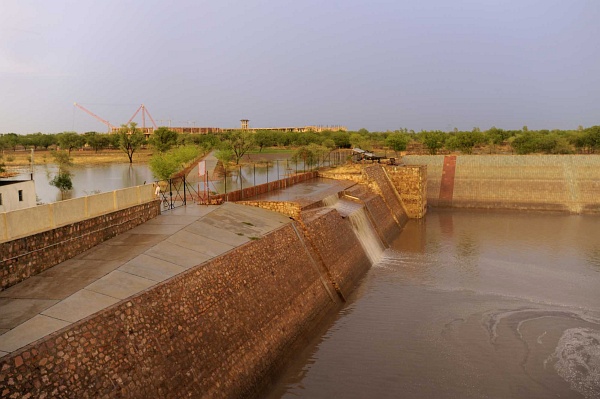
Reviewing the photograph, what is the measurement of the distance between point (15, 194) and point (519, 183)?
34.4 meters

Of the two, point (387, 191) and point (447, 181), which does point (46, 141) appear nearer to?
point (447, 181)

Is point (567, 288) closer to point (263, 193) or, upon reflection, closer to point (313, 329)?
point (313, 329)

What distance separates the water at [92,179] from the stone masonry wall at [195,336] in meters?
19.8

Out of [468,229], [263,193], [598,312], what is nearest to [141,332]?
[598,312]

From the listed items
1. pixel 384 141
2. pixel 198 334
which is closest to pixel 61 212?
pixel 198 334

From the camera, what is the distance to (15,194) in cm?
1252

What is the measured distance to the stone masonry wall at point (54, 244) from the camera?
30.5ft

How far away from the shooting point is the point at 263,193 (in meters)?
25.3

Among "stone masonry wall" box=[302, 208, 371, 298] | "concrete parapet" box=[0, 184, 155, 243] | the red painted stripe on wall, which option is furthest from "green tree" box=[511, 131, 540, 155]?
"concrete parapet" box=[0, 184, 155, 243]

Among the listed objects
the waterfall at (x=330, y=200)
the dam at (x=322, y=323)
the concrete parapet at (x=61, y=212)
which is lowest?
the dam at (x=322, y=323)

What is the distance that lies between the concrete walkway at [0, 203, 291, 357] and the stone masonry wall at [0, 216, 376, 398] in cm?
43

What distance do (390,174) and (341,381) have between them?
24965 mm

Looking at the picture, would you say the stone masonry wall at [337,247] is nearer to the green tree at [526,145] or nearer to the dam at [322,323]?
the dam at [322,323]

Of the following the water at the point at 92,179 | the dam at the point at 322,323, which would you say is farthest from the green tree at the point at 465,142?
the dam at the point at 322,323
